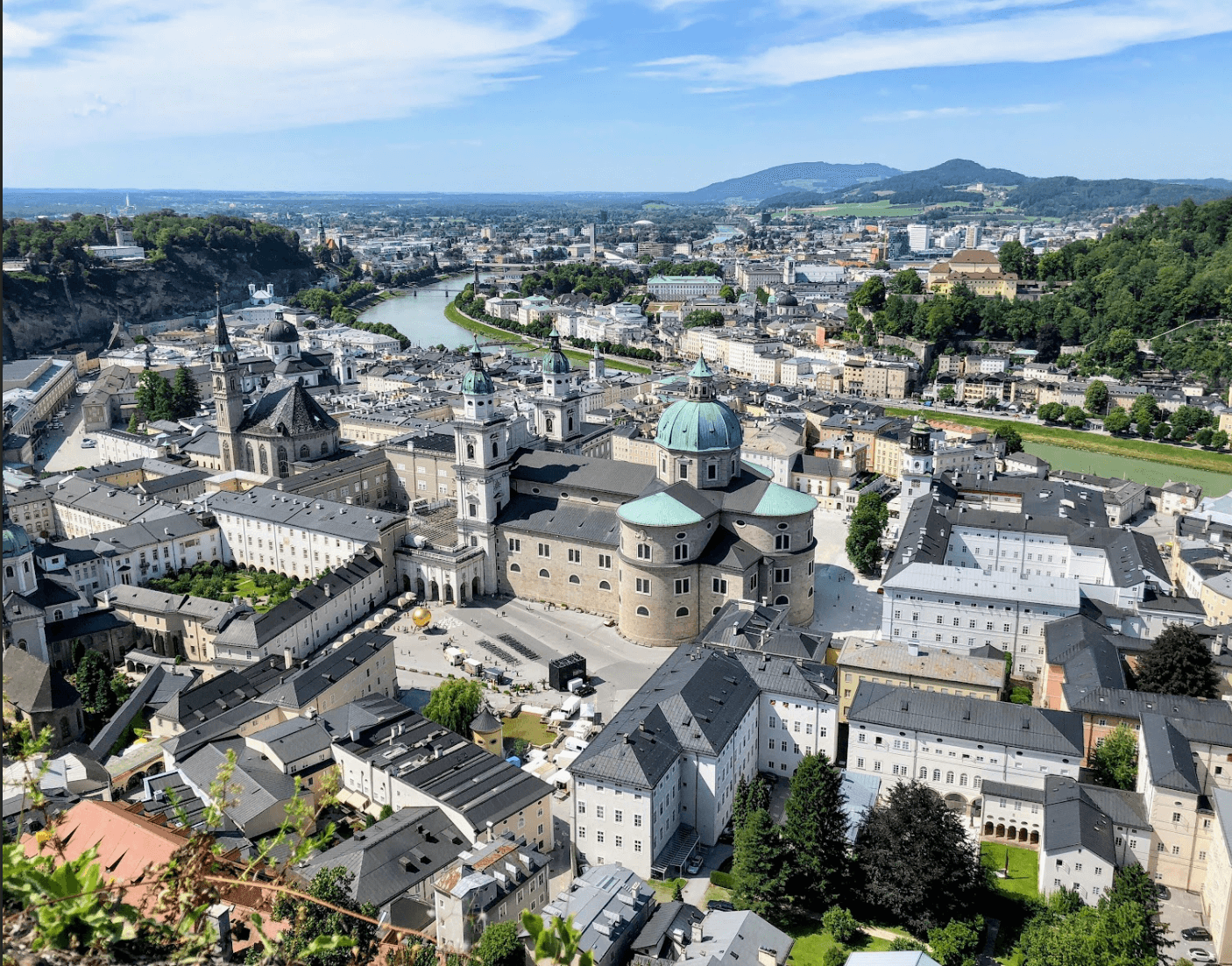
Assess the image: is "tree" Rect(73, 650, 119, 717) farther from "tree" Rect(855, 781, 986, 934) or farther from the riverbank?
the riverbank

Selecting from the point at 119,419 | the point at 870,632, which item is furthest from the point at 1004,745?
the point at 119,419

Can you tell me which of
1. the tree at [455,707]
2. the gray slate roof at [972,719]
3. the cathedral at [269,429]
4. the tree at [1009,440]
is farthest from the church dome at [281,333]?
the gray slate roof at [972,719]

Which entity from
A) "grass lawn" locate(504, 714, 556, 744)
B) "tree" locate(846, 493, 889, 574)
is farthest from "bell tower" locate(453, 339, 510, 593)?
"tree" locate(846, 493, 889, 574)

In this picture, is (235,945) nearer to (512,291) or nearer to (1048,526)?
(1048,526)

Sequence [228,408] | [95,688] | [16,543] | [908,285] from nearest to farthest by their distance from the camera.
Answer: [95,688], [16,543], [228,408], [908,285]

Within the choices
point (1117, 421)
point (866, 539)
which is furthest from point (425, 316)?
point (866, 539)

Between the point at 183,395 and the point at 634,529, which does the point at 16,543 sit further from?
the point at 183,395
